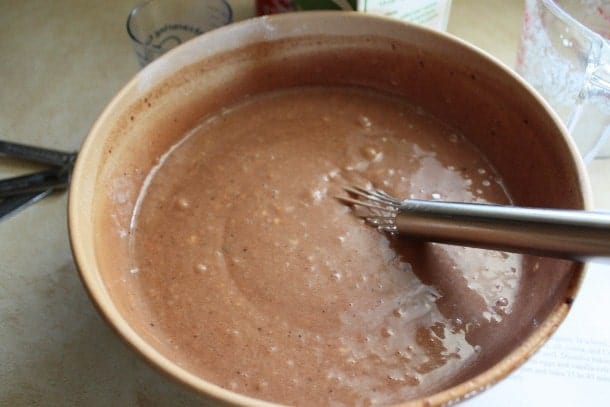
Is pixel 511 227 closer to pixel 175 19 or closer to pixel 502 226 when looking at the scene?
pixel 502 226

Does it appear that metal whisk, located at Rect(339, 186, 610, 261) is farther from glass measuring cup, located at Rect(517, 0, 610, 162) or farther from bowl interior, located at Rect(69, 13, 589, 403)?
glass measuring cup, located at Rect(517, 0, 610, 162)

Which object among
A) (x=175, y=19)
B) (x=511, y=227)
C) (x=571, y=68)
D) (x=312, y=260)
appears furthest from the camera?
(x=175, y=19)

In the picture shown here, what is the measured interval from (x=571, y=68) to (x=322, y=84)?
382 mm

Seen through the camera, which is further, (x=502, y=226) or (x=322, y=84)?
(x=322, y=84)

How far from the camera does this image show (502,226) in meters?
0.65

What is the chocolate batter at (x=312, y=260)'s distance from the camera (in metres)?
0.71

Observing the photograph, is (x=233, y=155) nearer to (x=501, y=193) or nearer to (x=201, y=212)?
(x=201, y=212)

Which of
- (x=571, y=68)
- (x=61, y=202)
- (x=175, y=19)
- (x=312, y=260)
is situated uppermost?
(x=571, y=68)

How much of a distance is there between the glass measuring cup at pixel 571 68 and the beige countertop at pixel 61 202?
81 mm

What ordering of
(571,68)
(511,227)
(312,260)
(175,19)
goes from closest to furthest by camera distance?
(511,227) → (312,260) → (571,68) → (175,19)

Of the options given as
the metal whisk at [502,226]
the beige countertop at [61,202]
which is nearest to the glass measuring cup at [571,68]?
the beige countertop at [61,202]

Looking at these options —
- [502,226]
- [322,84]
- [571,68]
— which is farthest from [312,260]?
[571,68]

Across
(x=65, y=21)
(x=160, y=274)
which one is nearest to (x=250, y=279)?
(x=160, y=274)

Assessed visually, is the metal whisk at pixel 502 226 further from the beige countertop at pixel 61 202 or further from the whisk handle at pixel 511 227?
the beige countertop at pixel 61 202
